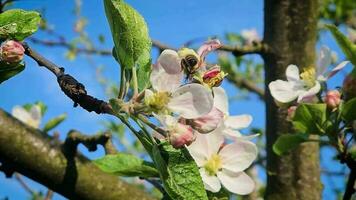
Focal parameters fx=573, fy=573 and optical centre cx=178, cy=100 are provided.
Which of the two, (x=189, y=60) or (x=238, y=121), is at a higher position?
(x=189, y=60)

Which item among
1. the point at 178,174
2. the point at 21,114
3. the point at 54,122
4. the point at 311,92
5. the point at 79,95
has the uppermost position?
the point at 79,95

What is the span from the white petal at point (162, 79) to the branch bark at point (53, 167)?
0.52 m

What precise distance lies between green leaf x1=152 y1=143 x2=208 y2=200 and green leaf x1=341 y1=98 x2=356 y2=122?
17.8 inches

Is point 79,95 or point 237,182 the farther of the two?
point 237,182

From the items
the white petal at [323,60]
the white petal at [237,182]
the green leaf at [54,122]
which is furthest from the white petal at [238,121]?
the green leaf at [54,122]

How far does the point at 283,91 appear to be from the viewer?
1.29m

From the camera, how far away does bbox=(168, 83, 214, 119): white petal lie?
0.71 m

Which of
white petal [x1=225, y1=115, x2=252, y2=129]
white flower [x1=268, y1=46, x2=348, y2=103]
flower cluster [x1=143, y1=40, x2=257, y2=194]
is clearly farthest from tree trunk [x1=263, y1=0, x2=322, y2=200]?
flower cluster [x1=143, y1=40, x2=257, y2=194]

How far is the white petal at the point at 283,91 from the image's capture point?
1.26 meters

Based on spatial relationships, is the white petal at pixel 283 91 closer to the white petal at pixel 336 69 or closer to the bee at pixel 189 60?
the white petal at pixel 336 69

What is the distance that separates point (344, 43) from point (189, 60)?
0.39 meters

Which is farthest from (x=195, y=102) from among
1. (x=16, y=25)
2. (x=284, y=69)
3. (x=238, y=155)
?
(x=284, y=69)

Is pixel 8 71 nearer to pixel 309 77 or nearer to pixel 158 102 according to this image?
pixel 158 102

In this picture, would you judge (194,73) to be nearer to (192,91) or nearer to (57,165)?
(192,91)
